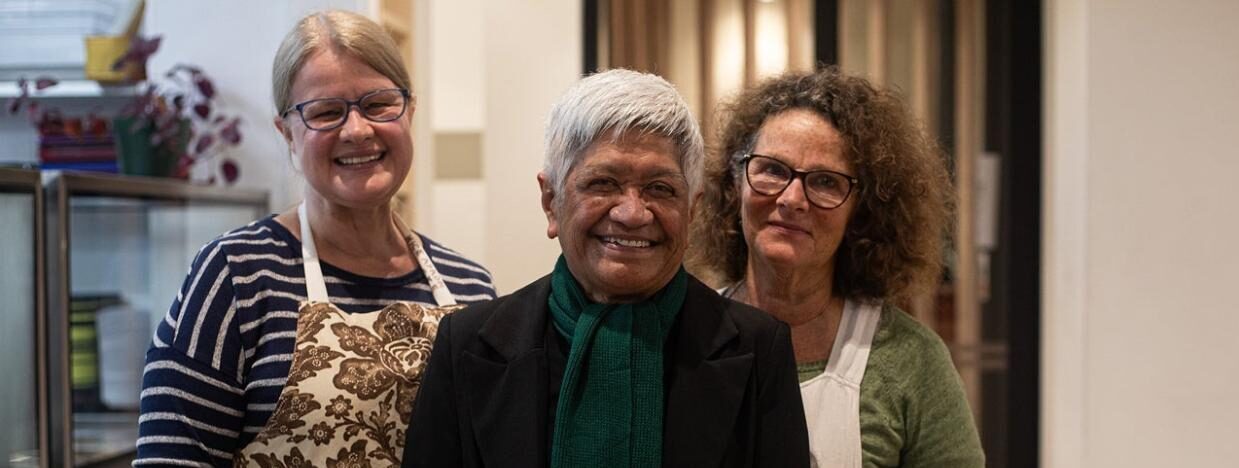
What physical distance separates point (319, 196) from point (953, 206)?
104 centimetres

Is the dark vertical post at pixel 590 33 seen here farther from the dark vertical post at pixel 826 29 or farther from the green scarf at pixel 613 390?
the green scarf at pixel 613 390

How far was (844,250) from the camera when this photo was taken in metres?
1.71

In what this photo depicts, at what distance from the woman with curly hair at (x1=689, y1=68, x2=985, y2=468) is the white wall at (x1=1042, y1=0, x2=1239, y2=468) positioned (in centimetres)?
192

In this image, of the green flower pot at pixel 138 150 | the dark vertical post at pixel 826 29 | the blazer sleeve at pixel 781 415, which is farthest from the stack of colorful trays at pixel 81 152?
the dark vertical post at pixel 826 29

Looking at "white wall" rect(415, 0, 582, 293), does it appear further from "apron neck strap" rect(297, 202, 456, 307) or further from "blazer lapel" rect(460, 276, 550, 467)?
"blazer lapel" rect(460, 276, 550, 467)

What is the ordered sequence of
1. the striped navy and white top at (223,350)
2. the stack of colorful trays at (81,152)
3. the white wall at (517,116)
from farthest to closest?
the white wall at (517,116) → the stack of colorful trays at (81,152) → the striped navy and white top at (223,350)

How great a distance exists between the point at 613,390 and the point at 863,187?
584 millimetres

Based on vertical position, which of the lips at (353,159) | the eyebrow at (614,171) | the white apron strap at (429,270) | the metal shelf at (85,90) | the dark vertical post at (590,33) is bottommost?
the white apron strap at (429,270)

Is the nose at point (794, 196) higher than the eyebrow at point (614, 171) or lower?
lower

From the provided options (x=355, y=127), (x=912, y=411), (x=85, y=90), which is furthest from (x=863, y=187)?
(x=85, y=90)

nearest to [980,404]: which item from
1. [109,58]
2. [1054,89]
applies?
[1054,89]

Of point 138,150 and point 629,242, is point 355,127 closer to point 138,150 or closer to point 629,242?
point 629,242

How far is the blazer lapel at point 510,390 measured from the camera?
4.16 feet

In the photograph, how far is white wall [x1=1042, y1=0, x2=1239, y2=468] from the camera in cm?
333
